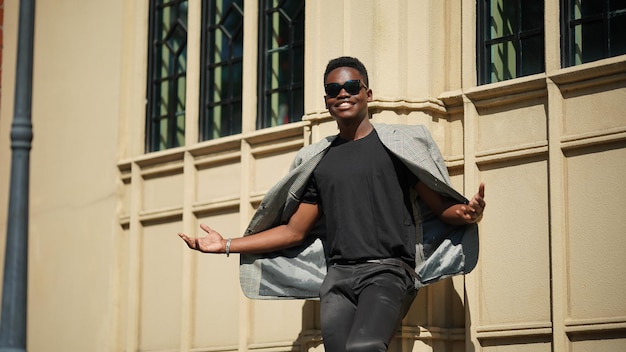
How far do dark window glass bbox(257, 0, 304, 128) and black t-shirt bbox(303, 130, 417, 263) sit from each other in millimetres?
2286

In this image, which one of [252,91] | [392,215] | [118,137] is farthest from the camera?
[118,137]

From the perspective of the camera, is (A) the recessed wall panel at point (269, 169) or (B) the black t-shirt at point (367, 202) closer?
(B) the black t-shirt at point (367, 202)

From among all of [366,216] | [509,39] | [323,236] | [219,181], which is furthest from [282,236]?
[219,181]

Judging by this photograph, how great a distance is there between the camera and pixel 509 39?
10.2 metres

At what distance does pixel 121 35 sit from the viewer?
1301 cm

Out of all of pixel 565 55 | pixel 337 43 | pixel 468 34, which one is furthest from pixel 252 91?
pixel 565 55

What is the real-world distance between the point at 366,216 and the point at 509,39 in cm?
207

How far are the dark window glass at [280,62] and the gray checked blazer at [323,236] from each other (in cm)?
196

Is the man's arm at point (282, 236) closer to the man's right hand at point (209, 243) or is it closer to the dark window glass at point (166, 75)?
the man's right hand at point (209, 243)

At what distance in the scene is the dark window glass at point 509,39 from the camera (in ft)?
32.8

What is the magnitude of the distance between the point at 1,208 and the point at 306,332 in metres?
4.51

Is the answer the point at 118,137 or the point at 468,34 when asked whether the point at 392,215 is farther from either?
the point at 118,137

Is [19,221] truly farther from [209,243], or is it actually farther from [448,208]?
[448,208]

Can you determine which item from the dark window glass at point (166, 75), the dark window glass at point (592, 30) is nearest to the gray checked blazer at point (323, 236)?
the dark window glass at point (592, 30)
